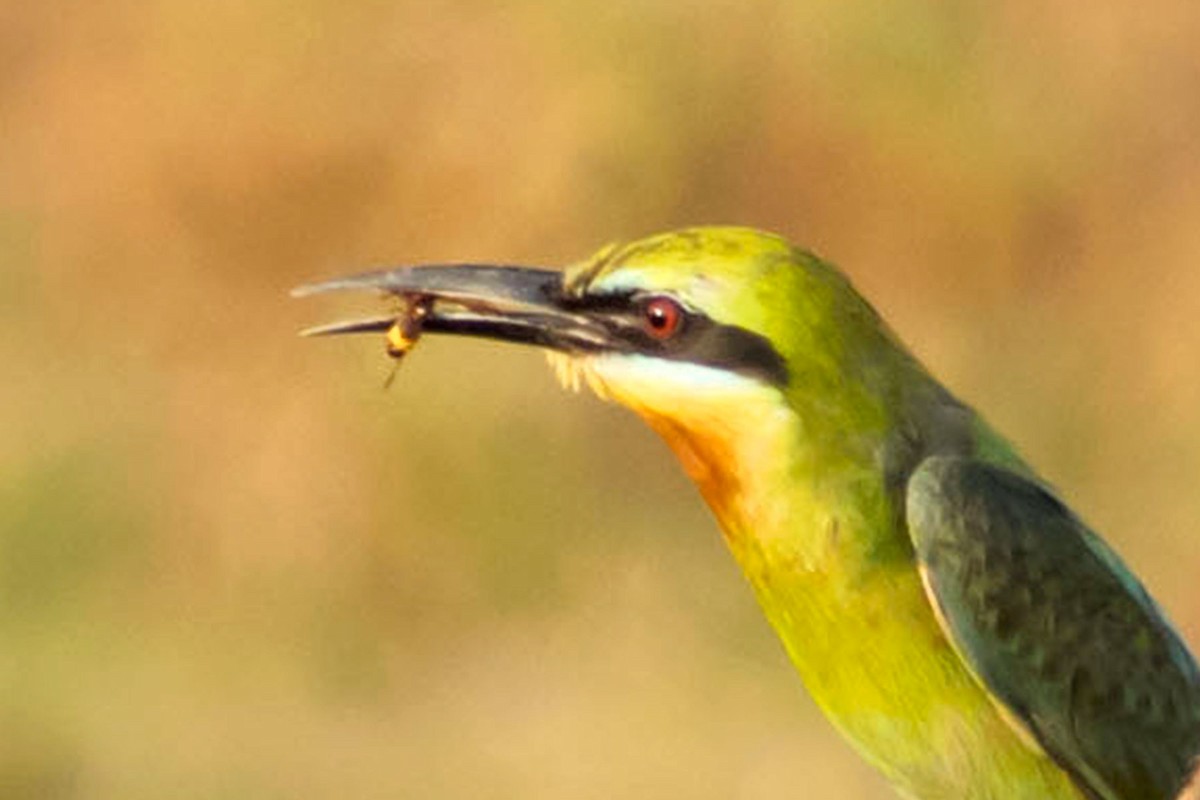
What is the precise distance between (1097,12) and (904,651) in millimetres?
4166

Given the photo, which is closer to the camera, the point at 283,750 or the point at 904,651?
the point at 904,651

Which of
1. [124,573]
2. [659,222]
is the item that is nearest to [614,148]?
[659,222]

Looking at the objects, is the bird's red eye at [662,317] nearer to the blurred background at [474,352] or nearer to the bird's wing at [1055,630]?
the bird's wing at [1055,630]

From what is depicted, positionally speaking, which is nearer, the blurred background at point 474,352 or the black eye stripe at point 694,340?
the black eye stripe at point 694,340

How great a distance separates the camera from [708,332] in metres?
3.37

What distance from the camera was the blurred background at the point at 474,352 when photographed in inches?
243

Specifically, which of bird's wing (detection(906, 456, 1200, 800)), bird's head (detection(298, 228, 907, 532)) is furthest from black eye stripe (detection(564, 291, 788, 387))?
bird's wing (detection(906, 456, 1200, 800))

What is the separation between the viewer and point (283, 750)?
20.1 ft

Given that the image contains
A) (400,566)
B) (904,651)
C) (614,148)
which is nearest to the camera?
(904,651)

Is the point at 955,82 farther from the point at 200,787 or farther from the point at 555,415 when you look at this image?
the point at 200,787

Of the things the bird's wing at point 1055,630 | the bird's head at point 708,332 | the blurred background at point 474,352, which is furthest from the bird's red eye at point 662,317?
the blurred background at point 474,352

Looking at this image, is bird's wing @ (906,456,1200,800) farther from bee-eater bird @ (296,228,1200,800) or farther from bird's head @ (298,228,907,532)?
bird's head @ (298,228,907,532)

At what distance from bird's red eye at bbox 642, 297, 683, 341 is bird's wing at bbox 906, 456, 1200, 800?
0.93ft

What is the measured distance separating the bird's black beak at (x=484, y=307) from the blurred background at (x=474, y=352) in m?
2.53
